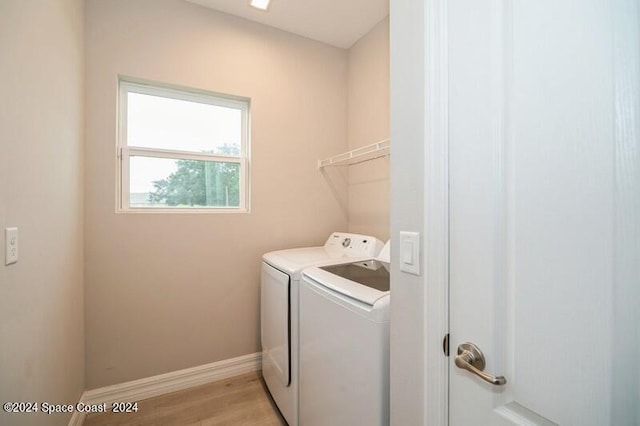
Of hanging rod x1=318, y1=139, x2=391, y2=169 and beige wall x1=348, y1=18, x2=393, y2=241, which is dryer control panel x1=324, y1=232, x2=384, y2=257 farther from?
hanging rod x1=318, y1=139, x2=391, y2=169

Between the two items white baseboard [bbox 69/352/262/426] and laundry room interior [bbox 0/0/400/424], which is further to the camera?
white baseboard [bbox 69/352/262/426]

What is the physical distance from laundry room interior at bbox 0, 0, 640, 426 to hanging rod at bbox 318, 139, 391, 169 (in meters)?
0.05

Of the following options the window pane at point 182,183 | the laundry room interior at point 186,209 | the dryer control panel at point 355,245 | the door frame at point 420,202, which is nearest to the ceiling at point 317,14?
the laundry room interior at point 186,209

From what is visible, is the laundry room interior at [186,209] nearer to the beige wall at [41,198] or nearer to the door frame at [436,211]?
the beige wall at [41,198]

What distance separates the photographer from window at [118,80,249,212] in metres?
1.90

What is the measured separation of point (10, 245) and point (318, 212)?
188 cm

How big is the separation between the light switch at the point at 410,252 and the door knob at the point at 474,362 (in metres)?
0.21

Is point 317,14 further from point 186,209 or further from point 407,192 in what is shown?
point 407,192

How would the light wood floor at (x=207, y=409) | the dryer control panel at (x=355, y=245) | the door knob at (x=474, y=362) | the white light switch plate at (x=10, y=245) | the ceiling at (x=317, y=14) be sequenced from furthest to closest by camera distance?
the ceiling at (x=317, y=14) → the dryer control panel at (x=355, y=245) → the light wood floor at (x=207, y=409) → the white light switch plate at (x=10, y=245) → the door knob at (x=474, y=362)

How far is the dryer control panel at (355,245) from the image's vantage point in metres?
1.86

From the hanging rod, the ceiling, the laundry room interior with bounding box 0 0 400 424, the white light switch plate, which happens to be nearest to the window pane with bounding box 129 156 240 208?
the laundry room interior with bounding box 0 0 400 424

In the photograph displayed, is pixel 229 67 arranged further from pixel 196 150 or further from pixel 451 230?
pixel 451 230

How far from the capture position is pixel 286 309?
154cm

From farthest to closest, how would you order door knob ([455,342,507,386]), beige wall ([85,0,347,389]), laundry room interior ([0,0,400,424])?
beige wall ([85,0,347,389]) → laundry room interior ([0,0,400,424]) → door knob ([455,342,507,386])
